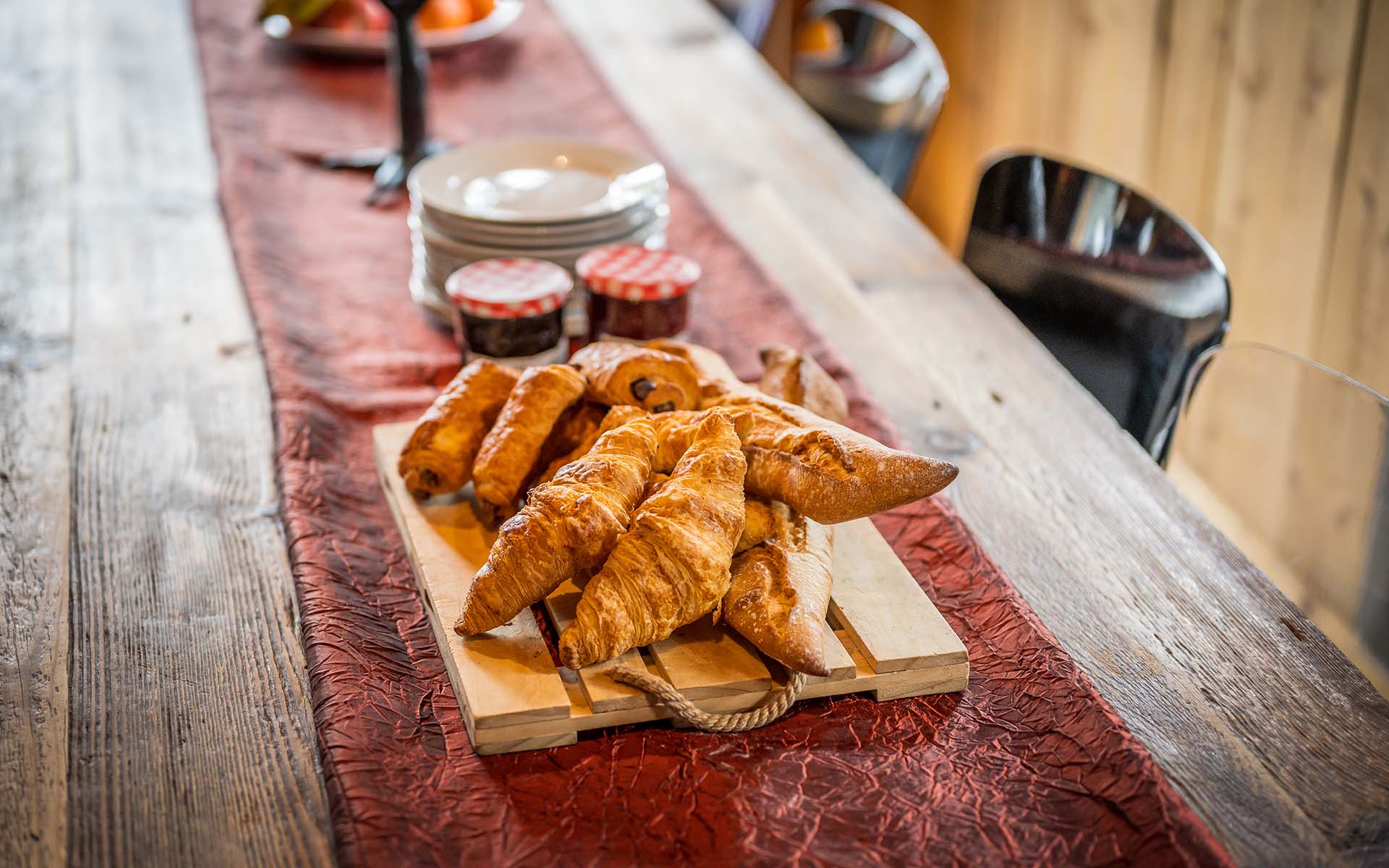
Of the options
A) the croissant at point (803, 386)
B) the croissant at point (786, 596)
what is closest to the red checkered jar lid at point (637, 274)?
the croissant at point (803, 386)

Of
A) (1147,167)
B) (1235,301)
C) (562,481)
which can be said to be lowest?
(1235,301)

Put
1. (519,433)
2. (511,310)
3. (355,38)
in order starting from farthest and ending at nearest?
(355,38)
(511,310)
(519,433)

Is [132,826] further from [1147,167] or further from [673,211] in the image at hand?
[1147,167]

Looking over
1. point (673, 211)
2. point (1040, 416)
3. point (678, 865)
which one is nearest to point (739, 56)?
point (673, 211)

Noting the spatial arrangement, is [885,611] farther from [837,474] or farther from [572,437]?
[572,437]

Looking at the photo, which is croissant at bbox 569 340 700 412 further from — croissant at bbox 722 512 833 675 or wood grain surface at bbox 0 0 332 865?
wood grain surface at bbox 0 0 332 865

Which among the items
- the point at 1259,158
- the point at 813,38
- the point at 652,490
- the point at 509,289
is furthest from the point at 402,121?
the point at 813,38

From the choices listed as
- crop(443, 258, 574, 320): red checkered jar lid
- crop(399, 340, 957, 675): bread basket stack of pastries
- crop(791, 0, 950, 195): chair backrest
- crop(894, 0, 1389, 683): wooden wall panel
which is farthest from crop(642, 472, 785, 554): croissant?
crop(791, 0, 950, 195): chair backrest
